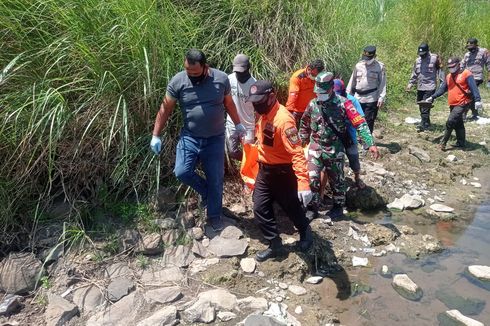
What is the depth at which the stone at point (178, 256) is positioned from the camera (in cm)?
378

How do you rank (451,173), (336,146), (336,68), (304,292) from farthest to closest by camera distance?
(336,68)
(451,173)
(336,146)
(304,292)

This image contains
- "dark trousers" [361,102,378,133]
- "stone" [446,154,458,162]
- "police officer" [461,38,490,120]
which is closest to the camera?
"dark trousers" [361,102,378,133]

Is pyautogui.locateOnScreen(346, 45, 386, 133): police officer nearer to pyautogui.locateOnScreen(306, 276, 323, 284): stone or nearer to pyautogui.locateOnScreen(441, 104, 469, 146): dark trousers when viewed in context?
pyautogui.locateOnScreen(441, 104, 469, 146): dark trousers

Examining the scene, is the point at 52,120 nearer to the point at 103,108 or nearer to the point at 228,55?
the point at 103,108

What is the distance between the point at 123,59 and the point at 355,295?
315 centimetres

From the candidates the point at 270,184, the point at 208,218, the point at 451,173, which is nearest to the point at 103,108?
the point at 208,218

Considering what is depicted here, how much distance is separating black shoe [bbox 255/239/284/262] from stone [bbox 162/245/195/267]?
62cm

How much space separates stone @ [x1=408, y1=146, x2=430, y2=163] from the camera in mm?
6500

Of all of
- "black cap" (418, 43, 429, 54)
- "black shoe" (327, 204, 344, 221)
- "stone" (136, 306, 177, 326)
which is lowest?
"stone" (136, 306, 177, 326)

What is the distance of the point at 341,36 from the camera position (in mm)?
6949

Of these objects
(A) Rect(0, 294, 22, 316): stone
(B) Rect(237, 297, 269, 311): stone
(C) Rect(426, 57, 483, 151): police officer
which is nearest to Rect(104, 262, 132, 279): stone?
(A) Rect(0, 294, 22, 316): stone

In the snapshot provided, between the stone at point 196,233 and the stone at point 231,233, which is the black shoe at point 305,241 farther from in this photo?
the stone at point 196,233

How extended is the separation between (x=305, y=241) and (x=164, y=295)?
1.38m

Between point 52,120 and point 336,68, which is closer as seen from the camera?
point 52,120
